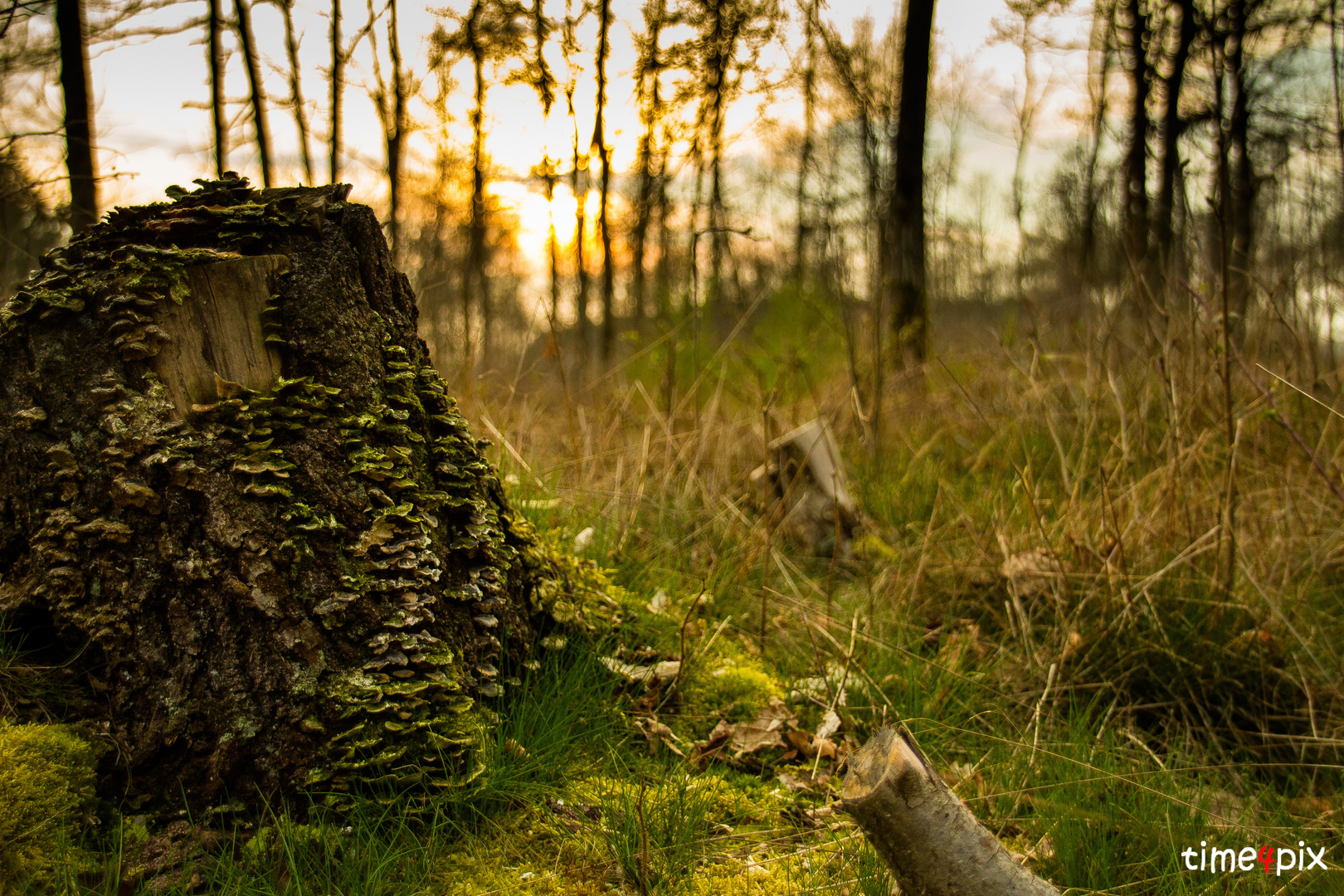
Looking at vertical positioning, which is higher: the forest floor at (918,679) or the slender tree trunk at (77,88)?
the slender tree trunk at (77,88)

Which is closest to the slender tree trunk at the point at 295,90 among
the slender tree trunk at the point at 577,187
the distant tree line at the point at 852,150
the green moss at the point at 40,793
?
the distant tree line at the point at 852,150

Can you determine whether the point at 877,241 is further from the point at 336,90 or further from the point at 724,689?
the point at 336,90

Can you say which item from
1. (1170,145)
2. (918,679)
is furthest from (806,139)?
(918,679)

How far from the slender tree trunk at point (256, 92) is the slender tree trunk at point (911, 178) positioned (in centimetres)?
586

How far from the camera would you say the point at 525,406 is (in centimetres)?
353

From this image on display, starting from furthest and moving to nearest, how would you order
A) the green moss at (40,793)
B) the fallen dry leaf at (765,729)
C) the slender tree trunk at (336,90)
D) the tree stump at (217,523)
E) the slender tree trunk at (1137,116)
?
the slender tree trunk at (336,90)
the slender tree trunk at (1137,116)
the fallen dry leaf at (765,729)
the tree stump at (217,523)
the green moss at (40,793)

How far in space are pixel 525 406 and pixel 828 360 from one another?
4527 mm

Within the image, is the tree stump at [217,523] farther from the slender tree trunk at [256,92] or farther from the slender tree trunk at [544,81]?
the slender tree trunk at [256,92]

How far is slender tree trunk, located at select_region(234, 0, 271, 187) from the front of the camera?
6.37 meters

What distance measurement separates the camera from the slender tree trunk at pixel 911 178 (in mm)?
6941

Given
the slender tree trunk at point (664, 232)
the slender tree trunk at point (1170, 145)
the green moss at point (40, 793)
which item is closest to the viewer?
the green moss at point (40, 793)

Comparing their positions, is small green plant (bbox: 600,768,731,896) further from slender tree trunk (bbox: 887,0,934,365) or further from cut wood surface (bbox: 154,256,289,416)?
slender tree trunk (bbox: 887,0,934,365)

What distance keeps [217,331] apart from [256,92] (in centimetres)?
653

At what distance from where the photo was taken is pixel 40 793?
133cm
